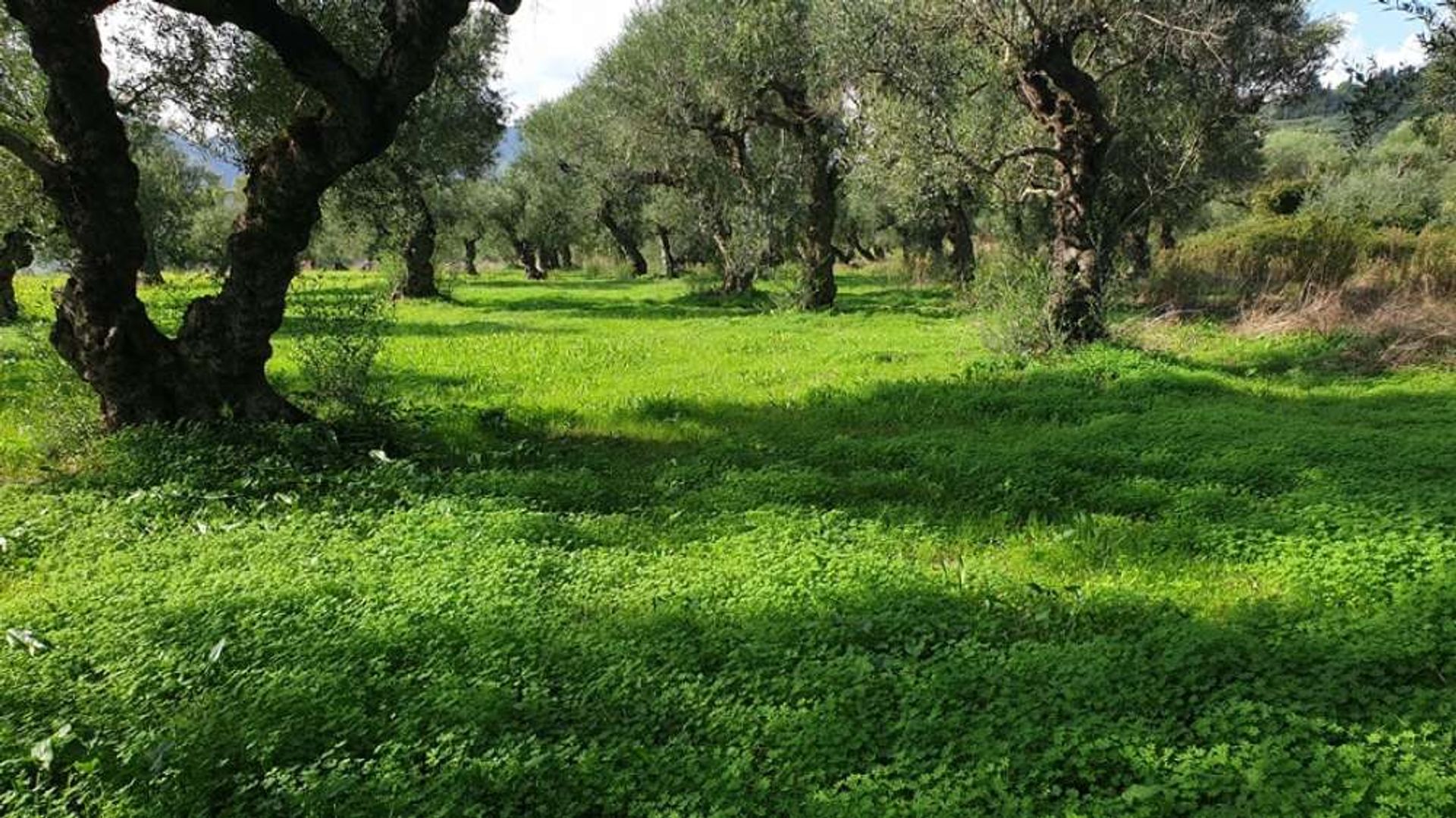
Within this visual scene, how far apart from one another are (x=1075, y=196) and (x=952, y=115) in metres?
4.02

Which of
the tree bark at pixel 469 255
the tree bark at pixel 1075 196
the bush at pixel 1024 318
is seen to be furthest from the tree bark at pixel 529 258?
the tree bark at pixel 1075 196

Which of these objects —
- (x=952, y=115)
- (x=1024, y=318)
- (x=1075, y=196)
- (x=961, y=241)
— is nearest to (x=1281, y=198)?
(x=961, y=241)

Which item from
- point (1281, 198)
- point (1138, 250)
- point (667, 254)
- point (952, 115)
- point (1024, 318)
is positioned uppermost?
point (952, 115)

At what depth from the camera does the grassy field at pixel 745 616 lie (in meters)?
3.73

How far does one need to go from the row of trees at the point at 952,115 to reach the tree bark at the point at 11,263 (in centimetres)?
1741

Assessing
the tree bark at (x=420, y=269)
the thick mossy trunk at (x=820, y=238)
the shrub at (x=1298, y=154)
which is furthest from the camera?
the shrub at (x=1298, y=154)

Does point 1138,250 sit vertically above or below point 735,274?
above

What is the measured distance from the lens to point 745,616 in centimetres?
519

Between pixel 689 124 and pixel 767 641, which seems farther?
pixel 689 124

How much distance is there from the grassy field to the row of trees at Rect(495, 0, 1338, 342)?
6.54 meters

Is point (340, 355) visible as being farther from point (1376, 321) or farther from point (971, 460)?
point (1376, 321)

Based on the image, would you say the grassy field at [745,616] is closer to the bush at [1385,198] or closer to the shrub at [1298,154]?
the bush at [1385,198]

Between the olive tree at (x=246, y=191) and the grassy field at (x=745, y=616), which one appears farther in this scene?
the olive tree at (x=246, y=191)

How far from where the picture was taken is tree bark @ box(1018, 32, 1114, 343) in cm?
1393
